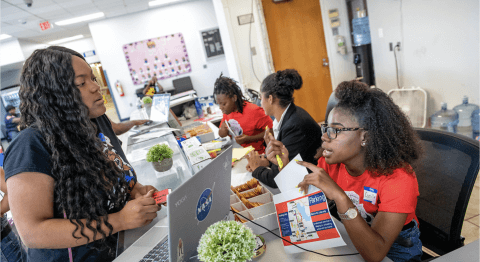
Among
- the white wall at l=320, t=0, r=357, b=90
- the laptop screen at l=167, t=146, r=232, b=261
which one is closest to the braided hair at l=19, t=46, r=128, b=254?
the laptop screen at l=167, t=146, r=232, b=261

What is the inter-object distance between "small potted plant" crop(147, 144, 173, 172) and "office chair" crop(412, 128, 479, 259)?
1.18m

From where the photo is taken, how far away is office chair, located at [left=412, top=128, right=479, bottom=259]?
1.10 metres

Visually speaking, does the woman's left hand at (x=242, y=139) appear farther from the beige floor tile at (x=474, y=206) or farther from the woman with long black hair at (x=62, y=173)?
the beige floor tile at (x=474, y=206)

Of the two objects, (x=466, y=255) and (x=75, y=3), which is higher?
(x=75, y=3)

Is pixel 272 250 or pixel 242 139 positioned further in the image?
pixel 242 139

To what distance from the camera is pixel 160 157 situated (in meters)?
1.55

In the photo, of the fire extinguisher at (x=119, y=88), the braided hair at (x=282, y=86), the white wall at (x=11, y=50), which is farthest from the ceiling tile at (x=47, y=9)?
the braided hair at (x=282, y=86)

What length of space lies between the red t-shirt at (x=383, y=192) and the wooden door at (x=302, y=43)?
396 cm

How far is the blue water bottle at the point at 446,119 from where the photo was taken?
360cm

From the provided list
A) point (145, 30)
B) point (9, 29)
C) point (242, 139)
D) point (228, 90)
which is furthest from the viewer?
point (145, 30)

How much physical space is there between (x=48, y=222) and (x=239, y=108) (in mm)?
2133

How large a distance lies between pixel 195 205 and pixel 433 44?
4.12 meters

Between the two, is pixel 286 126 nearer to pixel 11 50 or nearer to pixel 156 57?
pixel 156 57

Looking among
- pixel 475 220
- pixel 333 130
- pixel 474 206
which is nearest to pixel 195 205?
pixel 333 130
